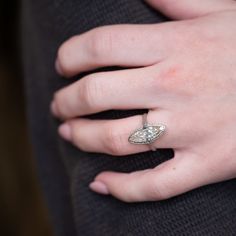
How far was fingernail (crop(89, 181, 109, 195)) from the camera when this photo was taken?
1.80 ft

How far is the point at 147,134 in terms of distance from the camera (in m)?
0.48

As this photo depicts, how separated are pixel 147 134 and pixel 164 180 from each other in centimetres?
6

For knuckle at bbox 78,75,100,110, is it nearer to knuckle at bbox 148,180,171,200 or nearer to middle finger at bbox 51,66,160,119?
middle finger at bbox 51,66,160,119

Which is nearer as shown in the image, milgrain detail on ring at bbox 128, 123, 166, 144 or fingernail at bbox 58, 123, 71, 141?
milgrain detail on ring at bbox 128, 123, 166, 144

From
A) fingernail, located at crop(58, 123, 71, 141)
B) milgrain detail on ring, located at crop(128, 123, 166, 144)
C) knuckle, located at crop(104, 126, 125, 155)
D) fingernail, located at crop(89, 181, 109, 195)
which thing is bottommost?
fingernail, located at crop(89, 181, 109, 195)

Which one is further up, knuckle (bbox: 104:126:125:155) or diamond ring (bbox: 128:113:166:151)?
diamond ring (bbox: 128:113:166:151)

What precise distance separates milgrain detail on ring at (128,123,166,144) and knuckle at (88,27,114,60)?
0.10 m

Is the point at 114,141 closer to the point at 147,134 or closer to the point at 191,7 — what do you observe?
the point at 147,134

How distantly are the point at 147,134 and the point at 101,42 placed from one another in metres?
0.13

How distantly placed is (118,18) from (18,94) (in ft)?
3.22

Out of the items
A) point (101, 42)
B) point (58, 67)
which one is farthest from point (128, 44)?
point (58, 67)

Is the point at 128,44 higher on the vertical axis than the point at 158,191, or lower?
higher

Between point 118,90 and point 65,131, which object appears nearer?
point 118,90

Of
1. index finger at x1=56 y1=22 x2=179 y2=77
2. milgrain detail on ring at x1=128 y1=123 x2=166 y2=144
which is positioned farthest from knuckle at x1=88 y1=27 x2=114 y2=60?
milgrain detail on ring at x1=128 y1=123 x2=166 y2=144
